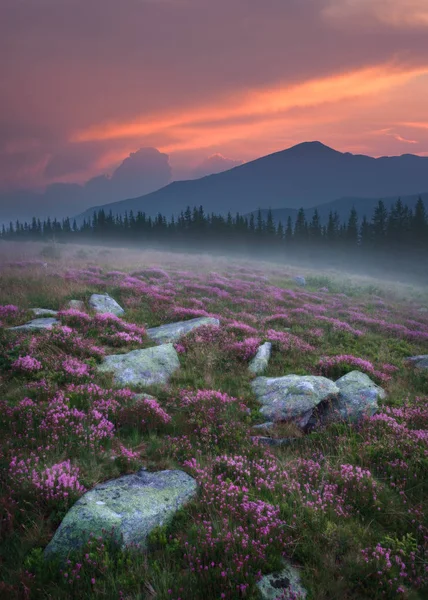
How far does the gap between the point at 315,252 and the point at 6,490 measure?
97347mm

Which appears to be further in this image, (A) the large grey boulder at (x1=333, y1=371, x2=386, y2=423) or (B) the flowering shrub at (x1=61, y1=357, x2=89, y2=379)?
(B) the flowering shrub at (x1=61, y1=357, x2=89, y2=379)

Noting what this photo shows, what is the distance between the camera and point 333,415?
718 cm

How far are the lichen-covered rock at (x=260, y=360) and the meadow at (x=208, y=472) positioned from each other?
21cm

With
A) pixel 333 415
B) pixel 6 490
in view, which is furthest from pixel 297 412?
pixel 6 490

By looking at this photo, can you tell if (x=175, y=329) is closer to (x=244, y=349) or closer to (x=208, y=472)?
(x=244, y=349)

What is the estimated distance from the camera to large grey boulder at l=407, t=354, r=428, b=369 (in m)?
11.5

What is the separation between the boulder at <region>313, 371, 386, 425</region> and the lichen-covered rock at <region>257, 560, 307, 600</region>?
397cm

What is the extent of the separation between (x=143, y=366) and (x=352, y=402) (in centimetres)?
528

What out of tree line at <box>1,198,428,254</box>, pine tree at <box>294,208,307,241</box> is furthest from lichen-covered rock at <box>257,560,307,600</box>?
pine tree at <box>294,208,307,241</box>

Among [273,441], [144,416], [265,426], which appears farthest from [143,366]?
[273,441]

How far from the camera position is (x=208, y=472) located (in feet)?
15.6

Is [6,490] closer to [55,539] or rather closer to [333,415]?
[55,539]

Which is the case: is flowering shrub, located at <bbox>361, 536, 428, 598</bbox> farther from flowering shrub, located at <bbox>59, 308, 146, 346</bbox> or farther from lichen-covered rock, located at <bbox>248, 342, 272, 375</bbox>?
flowering shrub, located at <bbox>59, 308, 146, 346</bbox>

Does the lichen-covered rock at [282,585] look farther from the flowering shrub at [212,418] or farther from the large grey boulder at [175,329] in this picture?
the large grey boulder at [175,329]
